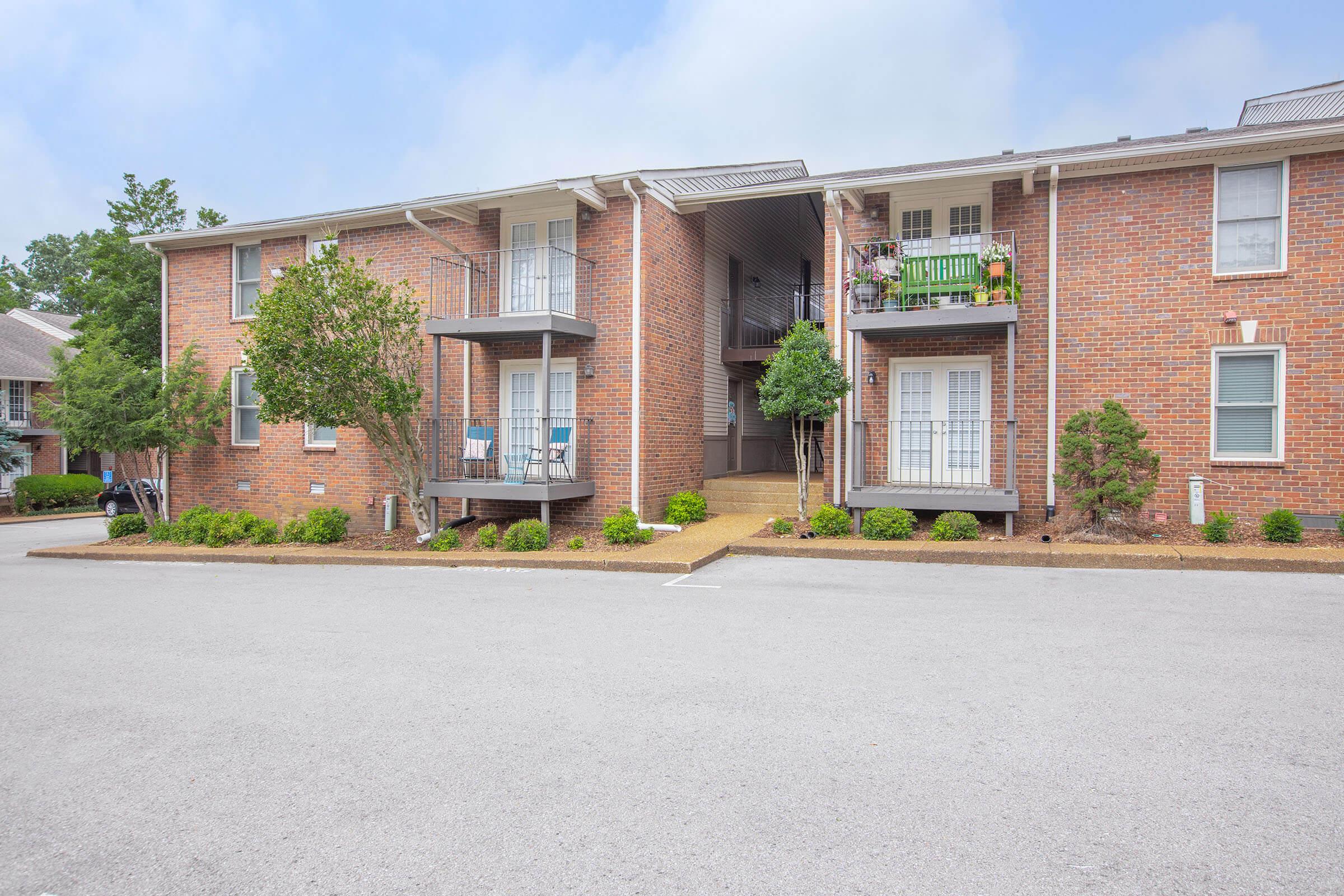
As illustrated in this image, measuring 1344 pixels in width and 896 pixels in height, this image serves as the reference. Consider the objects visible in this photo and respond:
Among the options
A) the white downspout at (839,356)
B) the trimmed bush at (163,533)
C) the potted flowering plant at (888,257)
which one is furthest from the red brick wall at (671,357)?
the trimmed bush at (163,533)

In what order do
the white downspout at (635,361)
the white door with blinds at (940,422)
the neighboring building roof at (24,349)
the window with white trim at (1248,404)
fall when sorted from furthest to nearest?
the neighboring building roof at (24,349), the white downspout at (635,361), the white door with blinds at (940,422), the window with white trim at (1248,404)

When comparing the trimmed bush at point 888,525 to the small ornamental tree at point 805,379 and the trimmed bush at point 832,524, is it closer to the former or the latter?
the trimmed bush at point 832,524

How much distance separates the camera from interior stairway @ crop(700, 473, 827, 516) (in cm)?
1442

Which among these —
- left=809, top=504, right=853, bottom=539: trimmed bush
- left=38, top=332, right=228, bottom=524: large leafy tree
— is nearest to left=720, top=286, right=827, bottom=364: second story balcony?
left=809, top=504, right=853, bottom=539: trimmed bush

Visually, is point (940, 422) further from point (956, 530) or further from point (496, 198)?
point (496, 198)

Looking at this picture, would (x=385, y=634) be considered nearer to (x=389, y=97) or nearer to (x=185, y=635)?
(x=185, y=635)

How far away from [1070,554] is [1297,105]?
45.3 feet

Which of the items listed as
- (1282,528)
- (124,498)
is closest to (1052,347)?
(1282,528)

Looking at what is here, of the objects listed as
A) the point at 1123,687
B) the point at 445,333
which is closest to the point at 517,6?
the point at 445,333

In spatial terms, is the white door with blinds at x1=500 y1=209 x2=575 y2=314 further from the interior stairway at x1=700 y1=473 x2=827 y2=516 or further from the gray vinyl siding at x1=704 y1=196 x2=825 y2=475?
the interior stairway at x1=700 y1=473 x2=827 y2=516

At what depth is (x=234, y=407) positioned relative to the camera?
16672 mm

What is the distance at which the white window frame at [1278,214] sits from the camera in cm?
1101

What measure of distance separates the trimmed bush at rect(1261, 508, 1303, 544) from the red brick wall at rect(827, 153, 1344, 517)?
2.49ft

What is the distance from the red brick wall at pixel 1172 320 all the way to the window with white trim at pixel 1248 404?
0.13m
